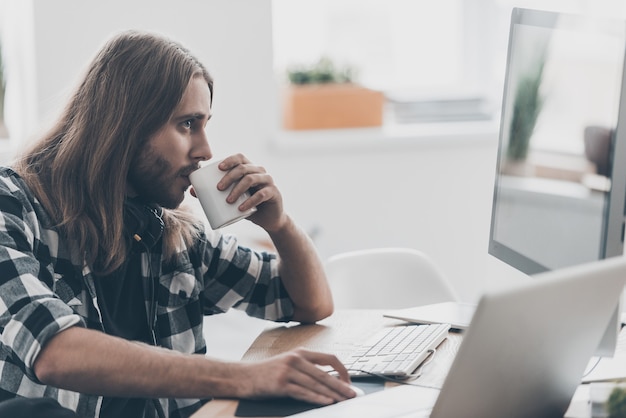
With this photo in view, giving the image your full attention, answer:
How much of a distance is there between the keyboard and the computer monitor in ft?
0.62

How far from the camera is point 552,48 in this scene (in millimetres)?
1440

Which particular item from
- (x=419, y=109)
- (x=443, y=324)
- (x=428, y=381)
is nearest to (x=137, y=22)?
(x=419, y=109)

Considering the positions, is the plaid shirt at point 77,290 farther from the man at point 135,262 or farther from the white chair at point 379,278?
the white chair at point 379,278

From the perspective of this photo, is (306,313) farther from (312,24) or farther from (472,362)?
(312,24)

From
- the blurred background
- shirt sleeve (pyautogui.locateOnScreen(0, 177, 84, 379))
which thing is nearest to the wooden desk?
shirt sleeve (pyautogui.locateOnScreen(0, 177, 84, 379))

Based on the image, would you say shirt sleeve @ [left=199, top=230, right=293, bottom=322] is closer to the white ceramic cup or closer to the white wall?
the white ceramic cup

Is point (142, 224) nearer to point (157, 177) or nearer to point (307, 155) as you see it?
point (157, 177)

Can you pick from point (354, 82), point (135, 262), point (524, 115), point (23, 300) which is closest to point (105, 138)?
point (135, 262)

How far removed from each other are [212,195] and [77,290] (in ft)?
0.90

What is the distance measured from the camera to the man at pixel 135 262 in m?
1.27

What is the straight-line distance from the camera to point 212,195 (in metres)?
1.55

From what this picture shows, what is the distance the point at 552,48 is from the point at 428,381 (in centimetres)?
56

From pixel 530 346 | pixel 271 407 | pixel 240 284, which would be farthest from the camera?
pixel 240 284

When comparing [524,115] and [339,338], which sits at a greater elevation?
[524,115]
